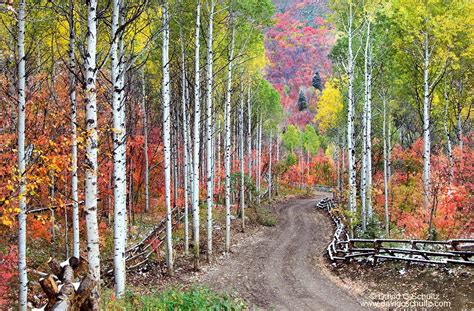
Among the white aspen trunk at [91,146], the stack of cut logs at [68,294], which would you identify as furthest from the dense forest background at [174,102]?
the stack of cut logs at [68,294]

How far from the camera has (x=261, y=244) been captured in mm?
18625

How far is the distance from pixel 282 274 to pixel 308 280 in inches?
44.5

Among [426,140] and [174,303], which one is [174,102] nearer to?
[426,140]

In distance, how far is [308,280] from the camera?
12672 millimetres

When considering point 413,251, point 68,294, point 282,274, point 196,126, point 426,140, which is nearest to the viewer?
point 68,294

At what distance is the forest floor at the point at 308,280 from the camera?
32.1 ft

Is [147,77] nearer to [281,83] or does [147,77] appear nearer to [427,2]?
[427,2]

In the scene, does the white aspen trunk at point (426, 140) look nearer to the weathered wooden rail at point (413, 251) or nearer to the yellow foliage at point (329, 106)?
the weathered wooden rail at point (413, 251)

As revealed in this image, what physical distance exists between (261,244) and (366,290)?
25.9ft

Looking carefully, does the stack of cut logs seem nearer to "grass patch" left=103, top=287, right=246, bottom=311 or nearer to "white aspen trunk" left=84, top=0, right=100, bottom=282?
"white aspen trunk" left=84, top=0, right=100, bottom=282

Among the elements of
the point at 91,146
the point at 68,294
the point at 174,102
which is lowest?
the point at 68,294

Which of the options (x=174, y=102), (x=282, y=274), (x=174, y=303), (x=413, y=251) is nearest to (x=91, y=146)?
(x=174, y=303)

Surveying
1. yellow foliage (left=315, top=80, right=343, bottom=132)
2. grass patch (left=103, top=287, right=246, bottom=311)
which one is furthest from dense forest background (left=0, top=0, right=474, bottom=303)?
yellow foliage (left=315, top=80, right=343, bottom=132)

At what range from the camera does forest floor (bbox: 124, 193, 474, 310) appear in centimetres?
978
